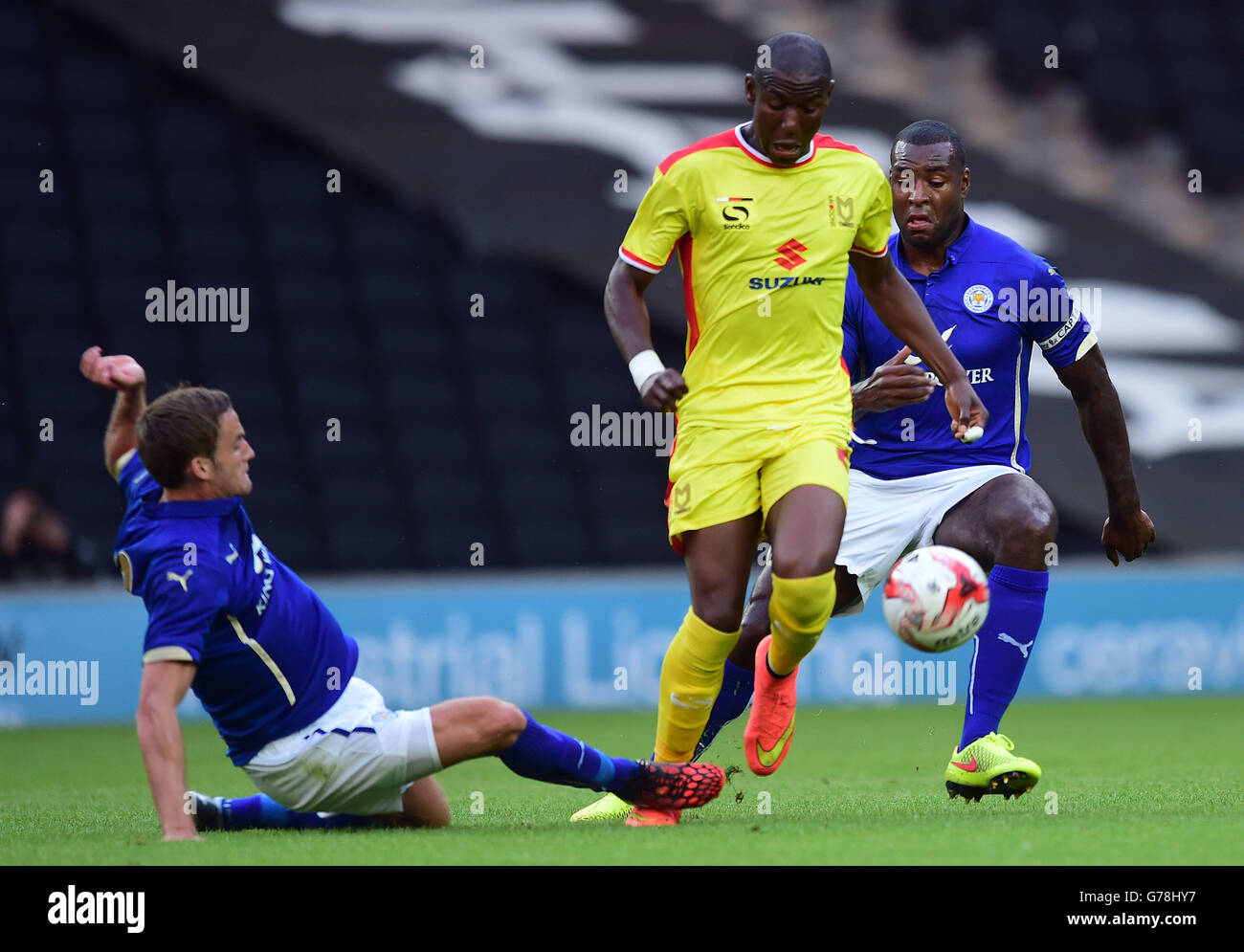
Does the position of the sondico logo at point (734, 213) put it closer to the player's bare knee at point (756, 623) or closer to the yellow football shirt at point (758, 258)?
the yellow football shirt at point (758, 258)

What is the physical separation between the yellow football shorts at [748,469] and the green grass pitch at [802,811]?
2.72 ft

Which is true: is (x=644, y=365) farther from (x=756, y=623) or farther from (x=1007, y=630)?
(x=1007, y=630)

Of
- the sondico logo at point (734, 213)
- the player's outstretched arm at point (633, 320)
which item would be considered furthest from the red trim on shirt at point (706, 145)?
the player's outstretched arm at point (633, 320)

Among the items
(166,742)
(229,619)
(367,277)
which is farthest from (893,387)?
(367,277)

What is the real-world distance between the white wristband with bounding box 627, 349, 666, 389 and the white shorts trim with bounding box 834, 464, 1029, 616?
1.19m

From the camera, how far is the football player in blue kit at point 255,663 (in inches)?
165

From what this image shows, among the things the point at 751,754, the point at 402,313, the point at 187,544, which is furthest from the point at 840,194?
the point at 402,313

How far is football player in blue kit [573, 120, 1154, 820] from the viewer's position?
5.30 m

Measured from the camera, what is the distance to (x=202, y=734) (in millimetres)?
9102

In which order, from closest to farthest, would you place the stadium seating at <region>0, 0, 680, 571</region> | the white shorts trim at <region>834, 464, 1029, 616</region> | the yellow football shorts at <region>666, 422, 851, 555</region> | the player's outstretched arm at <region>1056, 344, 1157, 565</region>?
the yellow football shorts at <region>666, 422, 851, 555</region>, the white shorts trim at <region>834, 464, 1029, 616</region>, the player's outstretched arm at <region>1056, 344, 1157, 565</region>, the stadium seating at <region>0, 0, 680, 571</region>

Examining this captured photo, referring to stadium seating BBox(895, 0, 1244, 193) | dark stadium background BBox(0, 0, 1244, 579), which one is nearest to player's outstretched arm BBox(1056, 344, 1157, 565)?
dark stadium background BBox(0, 0, 1244, 579)

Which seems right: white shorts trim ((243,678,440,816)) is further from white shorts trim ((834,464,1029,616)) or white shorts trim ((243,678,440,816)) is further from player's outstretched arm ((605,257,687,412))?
white shorts trim ((834,464,1029,616))

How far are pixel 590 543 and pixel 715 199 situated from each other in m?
7.78
